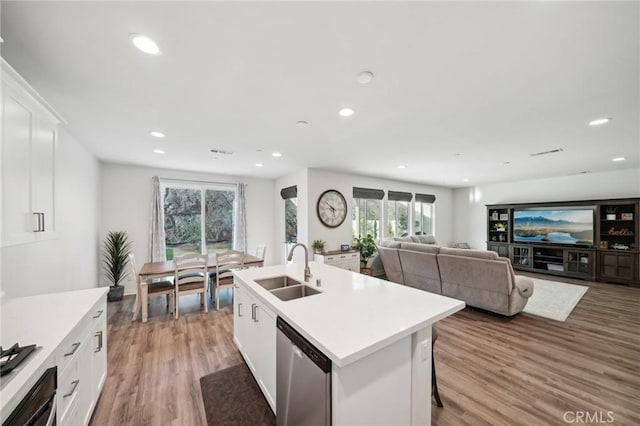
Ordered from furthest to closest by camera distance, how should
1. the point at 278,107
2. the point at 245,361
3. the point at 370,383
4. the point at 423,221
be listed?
the point at 423,221
the point at 245,361
the point at 278,107
the point at 370,383

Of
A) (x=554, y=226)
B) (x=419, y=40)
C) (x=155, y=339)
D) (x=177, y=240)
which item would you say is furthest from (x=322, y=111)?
(x=554, y=226)

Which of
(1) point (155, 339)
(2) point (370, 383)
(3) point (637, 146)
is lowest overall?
(1) point (155, 339)

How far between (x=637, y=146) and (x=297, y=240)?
572 centimetres

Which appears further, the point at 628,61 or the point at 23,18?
the point at 628,61

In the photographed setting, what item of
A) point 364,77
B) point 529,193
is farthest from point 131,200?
point 529,193

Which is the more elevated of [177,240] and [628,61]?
[628,61]

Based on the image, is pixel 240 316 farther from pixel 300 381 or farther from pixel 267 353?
pixel 300 381

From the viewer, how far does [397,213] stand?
6.92 meters

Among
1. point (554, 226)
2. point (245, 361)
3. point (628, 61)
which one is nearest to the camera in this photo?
point (628, 61)

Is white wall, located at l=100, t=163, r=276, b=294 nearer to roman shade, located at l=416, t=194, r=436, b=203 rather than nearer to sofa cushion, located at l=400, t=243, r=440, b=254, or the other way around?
sofa cushion, located at l=400, t=243, r=440, b=254

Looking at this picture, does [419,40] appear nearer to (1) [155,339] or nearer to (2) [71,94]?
(2) [71,94]

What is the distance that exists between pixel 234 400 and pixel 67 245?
2794 millimetres

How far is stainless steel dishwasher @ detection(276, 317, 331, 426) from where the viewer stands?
3.86ft

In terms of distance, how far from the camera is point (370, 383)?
1229 mm
